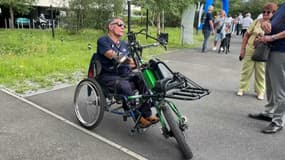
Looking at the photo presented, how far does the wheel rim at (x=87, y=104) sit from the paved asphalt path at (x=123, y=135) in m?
0.13

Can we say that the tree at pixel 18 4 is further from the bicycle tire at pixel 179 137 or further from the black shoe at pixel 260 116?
the bicycle tire at pixel 179 137

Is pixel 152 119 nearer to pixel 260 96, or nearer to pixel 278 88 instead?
pixel 278 88

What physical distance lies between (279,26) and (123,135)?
2294 millimetres

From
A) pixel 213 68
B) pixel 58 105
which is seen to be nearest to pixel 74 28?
pixel 213 68

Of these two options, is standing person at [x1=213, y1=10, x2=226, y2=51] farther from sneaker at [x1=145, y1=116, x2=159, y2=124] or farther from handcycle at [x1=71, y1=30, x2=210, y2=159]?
sneaker at [x1=145, y1=116, x2=159, y2=124]

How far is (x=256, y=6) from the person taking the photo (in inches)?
1091

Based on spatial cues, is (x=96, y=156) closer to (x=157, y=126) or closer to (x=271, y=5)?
(x=157, y=126)

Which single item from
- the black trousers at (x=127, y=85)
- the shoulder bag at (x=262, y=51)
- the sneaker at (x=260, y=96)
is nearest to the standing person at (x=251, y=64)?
the sneaker at (x=260, y=96)

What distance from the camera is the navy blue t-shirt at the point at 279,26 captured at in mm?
3204

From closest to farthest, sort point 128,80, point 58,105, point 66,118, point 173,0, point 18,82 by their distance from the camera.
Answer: point 128,80, point 66,118, point 58,105, point 18,82, point 173,0

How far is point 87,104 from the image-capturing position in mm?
3461

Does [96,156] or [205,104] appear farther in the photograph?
[205,104]

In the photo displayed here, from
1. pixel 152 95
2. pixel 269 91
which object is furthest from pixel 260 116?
pixel 152 95

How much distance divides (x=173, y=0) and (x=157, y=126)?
312 inches
